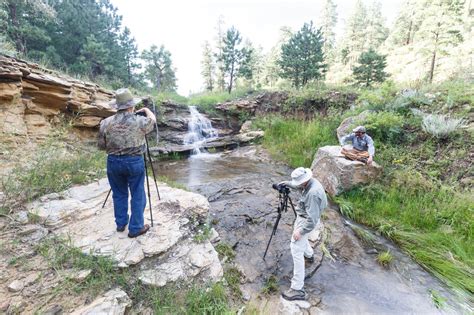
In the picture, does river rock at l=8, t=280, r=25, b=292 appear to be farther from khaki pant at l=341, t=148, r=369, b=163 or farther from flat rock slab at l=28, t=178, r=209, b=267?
khaki pant at l=341, t=148, r=369, b=163

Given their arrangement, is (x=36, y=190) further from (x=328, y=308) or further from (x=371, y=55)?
(x=371, y=55)

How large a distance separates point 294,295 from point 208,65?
113ft

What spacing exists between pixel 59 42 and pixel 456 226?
68.2 ft

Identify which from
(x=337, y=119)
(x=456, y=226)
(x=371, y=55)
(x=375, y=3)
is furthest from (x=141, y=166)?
(x=375, y=3)

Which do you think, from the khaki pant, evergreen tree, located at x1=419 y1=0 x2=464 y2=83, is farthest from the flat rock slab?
evergreen tree, located at x1=419 y1=0 x2=464 y2=83

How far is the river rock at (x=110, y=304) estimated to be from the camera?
215 centimetres

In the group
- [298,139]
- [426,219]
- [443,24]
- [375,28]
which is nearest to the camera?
[426,219]

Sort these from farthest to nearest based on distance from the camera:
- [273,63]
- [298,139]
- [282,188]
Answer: [273,63]
[298,139]
[282,188]

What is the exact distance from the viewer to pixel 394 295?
3090 mm

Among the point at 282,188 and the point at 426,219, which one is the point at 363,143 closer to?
the point at 426,219

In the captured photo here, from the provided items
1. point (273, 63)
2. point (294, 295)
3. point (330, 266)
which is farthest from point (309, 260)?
point (273, 63)

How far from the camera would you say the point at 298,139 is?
9.04m

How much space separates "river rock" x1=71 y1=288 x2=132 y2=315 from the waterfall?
8.57m

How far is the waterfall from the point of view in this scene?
1186 cm
